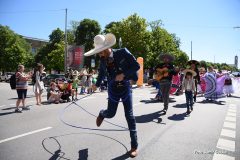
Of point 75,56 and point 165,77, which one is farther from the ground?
point 75,56

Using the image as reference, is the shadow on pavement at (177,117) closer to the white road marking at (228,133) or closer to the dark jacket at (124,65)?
the white road marking at (228,133)

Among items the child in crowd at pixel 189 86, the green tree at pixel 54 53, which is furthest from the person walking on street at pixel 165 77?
the green tree at pixel 54 53

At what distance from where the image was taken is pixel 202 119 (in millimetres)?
8875

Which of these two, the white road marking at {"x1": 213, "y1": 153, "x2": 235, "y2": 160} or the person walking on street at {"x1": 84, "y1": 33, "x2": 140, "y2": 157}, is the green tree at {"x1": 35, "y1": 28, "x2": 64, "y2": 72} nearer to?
the person walking on street at {"x1": 84, "y1": 33, "x2": 140, "y2": 157}

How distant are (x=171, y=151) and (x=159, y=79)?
5.06m

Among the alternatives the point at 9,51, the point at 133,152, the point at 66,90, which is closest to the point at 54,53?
the point at 9,51

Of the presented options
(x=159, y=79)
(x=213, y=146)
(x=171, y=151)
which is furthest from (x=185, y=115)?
(x=171, y=151)

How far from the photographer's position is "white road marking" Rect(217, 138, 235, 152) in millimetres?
5522

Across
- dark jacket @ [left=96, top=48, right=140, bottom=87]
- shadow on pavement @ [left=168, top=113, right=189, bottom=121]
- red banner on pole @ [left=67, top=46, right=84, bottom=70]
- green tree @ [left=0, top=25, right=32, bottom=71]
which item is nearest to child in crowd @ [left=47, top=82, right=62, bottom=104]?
shadow on pavement @ [left=168, top=113, right=189, bottom=121]

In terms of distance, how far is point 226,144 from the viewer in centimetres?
581

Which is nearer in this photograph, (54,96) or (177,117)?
(177,117)

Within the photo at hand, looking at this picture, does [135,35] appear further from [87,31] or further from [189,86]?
[189,86]

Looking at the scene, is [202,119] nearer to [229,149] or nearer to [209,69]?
[229,149]

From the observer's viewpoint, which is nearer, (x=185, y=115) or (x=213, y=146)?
(x=213, y=146)
